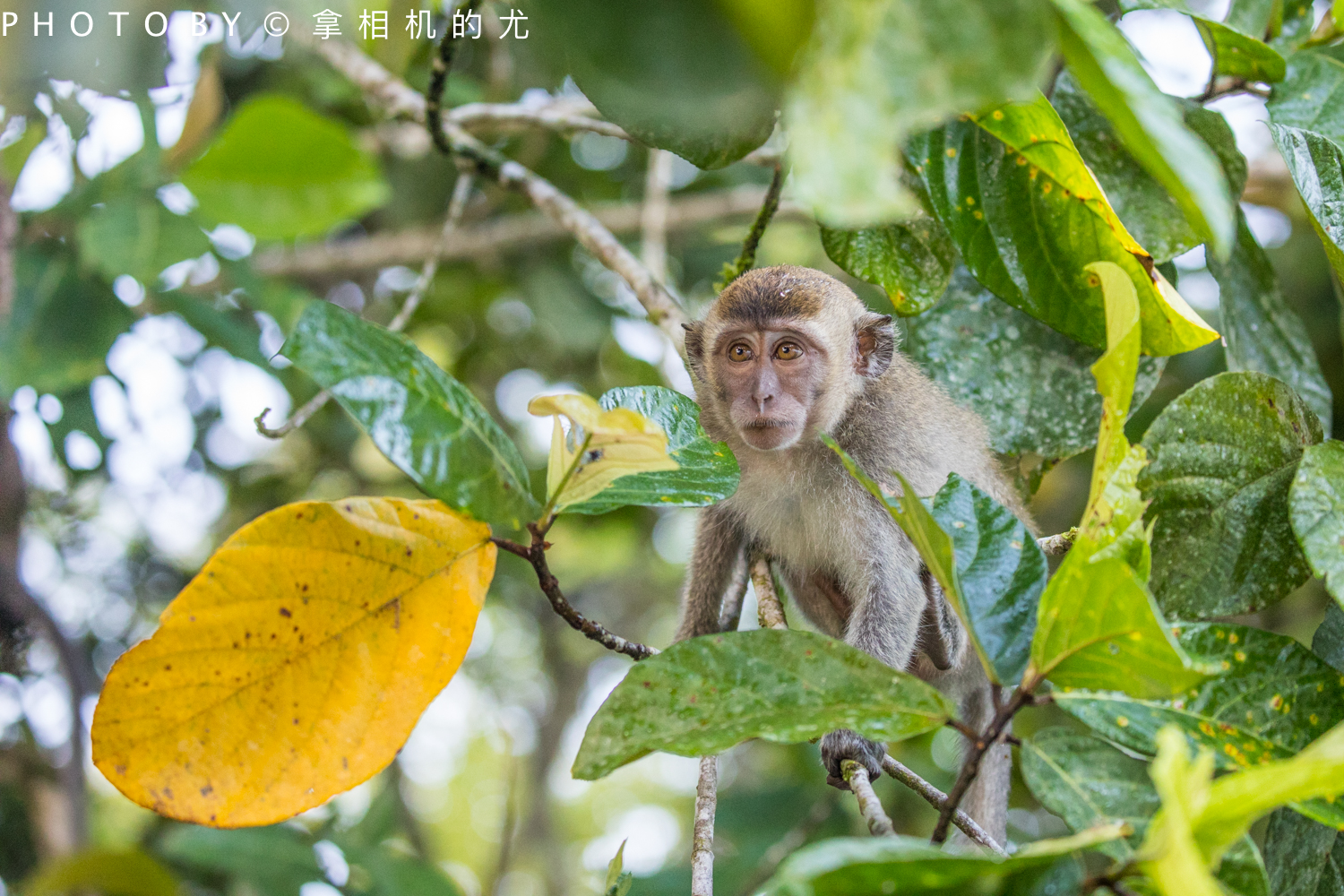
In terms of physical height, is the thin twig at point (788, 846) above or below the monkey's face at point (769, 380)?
below

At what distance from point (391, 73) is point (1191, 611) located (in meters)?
3.27

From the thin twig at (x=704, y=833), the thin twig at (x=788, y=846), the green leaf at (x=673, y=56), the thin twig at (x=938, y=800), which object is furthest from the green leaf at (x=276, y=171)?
the thin twig at (x=788, y=846)

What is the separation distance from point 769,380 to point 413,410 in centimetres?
182

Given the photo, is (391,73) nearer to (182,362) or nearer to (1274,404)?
(182,362)

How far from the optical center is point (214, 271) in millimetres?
4973

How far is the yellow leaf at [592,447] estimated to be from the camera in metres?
1.39

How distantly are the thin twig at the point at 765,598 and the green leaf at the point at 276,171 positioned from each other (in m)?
2.03

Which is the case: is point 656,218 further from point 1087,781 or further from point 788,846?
point 1087,781

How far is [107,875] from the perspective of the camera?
3.81 metres

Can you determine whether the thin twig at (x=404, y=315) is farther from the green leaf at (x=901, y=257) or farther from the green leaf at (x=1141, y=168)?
the green leaf at (x=1141, y=168)

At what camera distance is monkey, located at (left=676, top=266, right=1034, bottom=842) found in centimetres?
307

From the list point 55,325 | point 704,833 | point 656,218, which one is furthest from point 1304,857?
point 55,325

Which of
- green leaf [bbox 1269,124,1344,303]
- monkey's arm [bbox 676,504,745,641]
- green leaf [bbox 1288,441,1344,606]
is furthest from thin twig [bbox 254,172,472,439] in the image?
green leaf [bbox 1269,124,1344,303]

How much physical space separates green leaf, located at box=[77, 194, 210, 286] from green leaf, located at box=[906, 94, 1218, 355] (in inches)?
98.8
